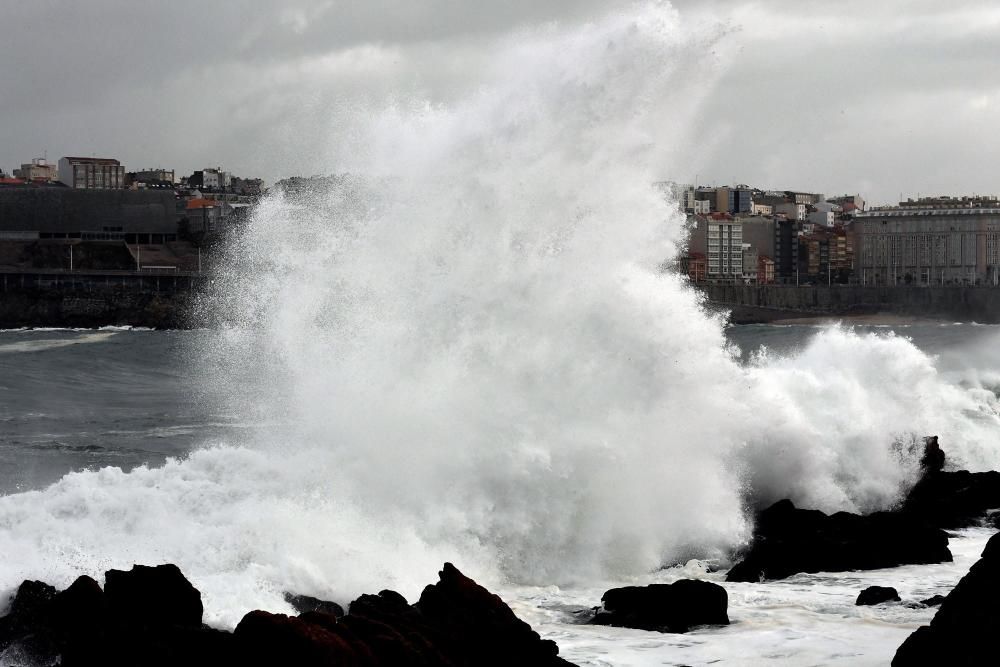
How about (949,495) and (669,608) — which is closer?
(669,608)

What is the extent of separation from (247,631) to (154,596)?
140cm

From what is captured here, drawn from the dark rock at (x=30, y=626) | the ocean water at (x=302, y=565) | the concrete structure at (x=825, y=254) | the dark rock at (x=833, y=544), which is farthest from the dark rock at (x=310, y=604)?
the concrete structure at (x=825, y=254)

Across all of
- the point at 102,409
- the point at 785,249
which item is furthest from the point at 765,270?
the point at 102,409

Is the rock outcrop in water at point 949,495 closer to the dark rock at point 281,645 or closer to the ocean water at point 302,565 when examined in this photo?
the ocean water at point 302,565

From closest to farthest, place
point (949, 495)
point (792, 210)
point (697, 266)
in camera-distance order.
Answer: point (949, 495)
point (697, 266)
point (792, 210)

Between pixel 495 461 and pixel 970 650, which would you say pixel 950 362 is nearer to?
pixel 495 461

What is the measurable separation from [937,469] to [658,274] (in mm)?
6155

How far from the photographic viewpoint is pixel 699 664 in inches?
407

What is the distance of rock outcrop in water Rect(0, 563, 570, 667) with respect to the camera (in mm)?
8828

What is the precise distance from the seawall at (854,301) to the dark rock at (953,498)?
8285cm

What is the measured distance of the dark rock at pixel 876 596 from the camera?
40.2 ft

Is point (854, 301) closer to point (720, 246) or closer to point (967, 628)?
point (720, 246)

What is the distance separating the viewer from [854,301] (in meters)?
115

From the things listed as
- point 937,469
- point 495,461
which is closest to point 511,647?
point 495,461
